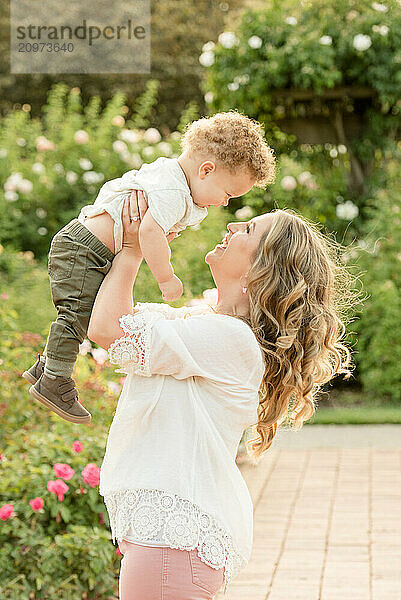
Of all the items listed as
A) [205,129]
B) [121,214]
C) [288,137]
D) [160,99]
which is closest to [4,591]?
[121,214]

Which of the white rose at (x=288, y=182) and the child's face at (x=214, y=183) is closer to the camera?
the child's face at (x=214, y=183)

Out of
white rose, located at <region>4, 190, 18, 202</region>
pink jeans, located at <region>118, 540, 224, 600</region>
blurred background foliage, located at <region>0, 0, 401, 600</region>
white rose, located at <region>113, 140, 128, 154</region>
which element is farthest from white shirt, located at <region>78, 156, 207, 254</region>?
white rose, located at <region>113, 140, 128, 154</region>

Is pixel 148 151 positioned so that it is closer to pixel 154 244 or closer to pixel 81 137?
pixel 81 137

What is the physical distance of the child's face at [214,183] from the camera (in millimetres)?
2332

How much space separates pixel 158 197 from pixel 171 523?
76 centimetres

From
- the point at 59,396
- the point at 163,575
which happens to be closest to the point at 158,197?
the point at 59,396

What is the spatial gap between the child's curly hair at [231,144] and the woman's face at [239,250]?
0.16 metres

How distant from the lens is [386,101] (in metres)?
8.41

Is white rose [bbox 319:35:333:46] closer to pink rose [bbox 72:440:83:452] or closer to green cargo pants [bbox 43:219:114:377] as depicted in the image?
pink rose [bbox 72:440:83:452]

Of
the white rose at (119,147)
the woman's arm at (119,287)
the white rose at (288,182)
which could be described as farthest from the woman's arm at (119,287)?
the white rose at (119,147)

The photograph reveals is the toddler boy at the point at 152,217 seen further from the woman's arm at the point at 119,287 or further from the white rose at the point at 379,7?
the white rose at the point at 379,7

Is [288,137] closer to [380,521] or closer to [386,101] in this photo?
[386,101]

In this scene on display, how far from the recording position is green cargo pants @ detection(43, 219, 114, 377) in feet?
7.47

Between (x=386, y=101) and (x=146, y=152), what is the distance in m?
2.16
